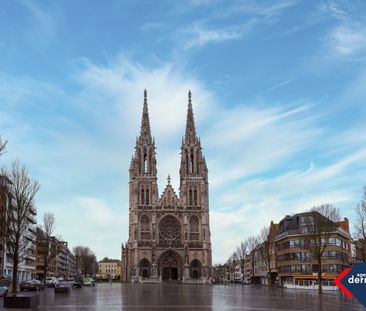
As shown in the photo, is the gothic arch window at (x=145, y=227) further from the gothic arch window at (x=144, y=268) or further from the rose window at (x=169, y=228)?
the gothic arch window at (x=144, y=268)

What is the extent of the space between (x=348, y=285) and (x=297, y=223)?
79.0 meters

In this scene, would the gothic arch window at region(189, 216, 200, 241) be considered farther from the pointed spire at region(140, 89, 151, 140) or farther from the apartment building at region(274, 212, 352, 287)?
the apartment building at region(274, 212, 352, 287)

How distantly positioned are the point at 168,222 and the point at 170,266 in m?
11.0

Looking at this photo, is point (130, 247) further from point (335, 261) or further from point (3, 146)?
point (3, 146)

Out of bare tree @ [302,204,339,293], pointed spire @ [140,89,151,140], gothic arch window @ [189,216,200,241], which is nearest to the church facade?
gothic arch window @ [189,216,200,241]

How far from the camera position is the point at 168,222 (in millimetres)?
125375

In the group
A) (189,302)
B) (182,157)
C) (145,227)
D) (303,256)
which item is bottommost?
(189,302)

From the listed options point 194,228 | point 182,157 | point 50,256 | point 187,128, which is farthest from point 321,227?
point 187,128

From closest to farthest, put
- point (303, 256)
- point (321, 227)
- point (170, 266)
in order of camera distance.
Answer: point (321, 227), point (303, 256), point (170, 266)

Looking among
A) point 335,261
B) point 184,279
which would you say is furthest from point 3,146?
point 184,279

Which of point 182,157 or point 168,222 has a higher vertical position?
point 182,157

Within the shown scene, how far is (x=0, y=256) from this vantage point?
80625mm

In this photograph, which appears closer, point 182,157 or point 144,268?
point 144,268

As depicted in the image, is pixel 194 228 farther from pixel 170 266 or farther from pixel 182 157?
pixel 182 157
